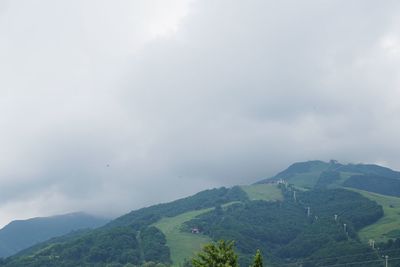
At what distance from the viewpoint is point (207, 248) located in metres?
53.8

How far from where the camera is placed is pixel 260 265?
168 feet

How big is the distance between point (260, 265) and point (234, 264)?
284cm

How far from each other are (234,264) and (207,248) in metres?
3.14

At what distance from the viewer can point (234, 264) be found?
52719 mm

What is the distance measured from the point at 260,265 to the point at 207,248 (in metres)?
5.74
